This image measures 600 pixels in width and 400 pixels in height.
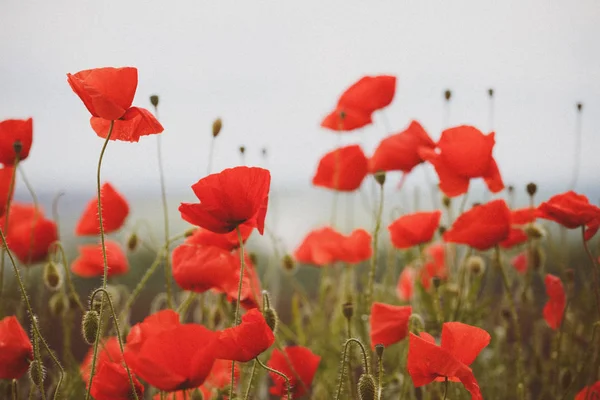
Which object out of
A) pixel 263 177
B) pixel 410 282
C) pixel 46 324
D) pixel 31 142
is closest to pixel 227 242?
pixel 263 177

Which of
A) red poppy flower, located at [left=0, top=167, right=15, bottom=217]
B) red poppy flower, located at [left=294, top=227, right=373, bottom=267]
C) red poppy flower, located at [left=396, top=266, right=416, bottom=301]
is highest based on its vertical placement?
red poppy flower, located at [left=0, top=167, right=15, bottom=217]

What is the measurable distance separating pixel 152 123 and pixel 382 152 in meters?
0.49

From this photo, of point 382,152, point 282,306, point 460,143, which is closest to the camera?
point 460,143

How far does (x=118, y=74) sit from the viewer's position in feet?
2.44

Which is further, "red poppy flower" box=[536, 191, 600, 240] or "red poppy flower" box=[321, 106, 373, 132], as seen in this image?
"red poppy flower" box=[321, 106, 373, 132]

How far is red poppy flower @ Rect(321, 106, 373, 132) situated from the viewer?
4.17ft

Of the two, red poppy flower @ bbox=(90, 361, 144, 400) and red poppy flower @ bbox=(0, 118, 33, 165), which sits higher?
red poppy flower @ bbox=(0, 118, 33, 165)

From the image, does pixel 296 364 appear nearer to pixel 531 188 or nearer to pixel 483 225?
pixel 483 225

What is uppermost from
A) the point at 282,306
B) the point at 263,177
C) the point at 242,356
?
the point at 263,177

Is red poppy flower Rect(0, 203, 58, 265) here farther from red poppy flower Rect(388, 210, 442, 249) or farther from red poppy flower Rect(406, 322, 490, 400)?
red poppy flower Rect(406, 322, 490, 400)

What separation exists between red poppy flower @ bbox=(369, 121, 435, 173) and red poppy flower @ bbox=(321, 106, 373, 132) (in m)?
0.14

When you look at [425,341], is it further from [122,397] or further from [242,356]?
[122,397]

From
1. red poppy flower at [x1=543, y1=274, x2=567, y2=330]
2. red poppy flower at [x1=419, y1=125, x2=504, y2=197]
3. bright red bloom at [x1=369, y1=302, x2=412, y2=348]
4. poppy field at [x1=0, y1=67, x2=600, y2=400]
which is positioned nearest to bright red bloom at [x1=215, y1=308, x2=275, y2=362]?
poppy field at [x1=0, y1=67, x2=600, y2=400]

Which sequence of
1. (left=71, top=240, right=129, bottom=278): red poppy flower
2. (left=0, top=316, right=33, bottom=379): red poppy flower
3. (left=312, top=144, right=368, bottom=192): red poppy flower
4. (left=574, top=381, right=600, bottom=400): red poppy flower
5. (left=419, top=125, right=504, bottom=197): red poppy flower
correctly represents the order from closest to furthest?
(left=0, top=316, right=33, bottom=379): red poppy flower, (left=574, top=381, right=600, bottom=400): red poppy flower, (left=419, top=125, right=504, bottom=197): red poppy flower, (left=312, top=144, right=368, bottom=192): red poppy flower, (left=71, top=240, right=129, bottom=278): red poppy flower
